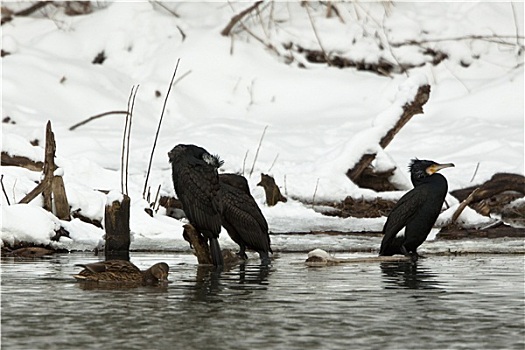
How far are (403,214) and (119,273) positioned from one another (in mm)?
4111

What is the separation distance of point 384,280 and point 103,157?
1067 centimetres

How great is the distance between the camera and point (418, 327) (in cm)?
708

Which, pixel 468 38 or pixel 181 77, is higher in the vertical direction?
pixel 468 38

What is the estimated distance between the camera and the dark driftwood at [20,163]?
1588 cm

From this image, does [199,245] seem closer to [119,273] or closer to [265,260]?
[265,260]

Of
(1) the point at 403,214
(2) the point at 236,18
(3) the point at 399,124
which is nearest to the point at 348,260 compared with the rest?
(1) the point at 403,214

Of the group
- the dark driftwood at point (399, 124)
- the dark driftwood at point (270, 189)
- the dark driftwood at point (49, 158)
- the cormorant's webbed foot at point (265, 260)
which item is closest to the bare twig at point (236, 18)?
the dark driftwood at point (399, 124)

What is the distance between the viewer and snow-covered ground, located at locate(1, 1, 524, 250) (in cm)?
1967

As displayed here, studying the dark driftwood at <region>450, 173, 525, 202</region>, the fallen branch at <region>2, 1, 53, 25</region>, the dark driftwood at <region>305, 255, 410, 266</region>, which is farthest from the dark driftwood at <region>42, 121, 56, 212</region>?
the fallen branch at <region>2, 1, 53, 25</region>

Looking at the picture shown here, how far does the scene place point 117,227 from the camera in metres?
12.0

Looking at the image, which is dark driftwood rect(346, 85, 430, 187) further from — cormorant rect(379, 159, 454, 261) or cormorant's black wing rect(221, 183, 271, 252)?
cormorant's black wing rect(221, 183, 271, 252)

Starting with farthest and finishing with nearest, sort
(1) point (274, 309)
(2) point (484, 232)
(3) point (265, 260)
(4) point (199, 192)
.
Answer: (2) point (484, 232), (3) point (265, 260), (4) point (199, 192), (1) point (274, 309)

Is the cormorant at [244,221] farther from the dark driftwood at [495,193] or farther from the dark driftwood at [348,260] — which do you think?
the dark driftwood at [495,193]

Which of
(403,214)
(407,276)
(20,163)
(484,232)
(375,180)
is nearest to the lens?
(407,276)
